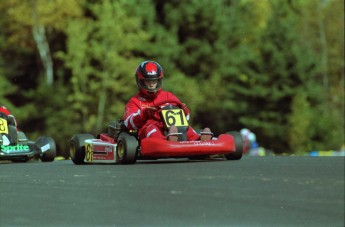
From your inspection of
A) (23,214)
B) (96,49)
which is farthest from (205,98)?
(23,214)

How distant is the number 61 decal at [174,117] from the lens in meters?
14.2

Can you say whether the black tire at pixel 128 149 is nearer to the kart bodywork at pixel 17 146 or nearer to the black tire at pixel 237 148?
the black tire at pixel 237 148

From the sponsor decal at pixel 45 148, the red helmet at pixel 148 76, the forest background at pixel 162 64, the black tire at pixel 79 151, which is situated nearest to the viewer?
the red helmet at pixel 148 76

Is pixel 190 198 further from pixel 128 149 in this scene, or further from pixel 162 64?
pixel 162 64

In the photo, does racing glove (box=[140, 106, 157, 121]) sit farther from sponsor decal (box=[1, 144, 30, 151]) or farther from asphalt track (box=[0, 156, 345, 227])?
sponsor decal (box=[1, 144, 30, 151])

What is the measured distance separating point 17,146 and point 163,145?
608 centimetres

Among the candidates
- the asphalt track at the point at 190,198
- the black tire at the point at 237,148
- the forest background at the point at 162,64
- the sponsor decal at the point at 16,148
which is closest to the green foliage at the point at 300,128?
the forest background at the point at 162,64

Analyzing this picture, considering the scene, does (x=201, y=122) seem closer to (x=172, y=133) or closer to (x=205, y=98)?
(x=205, y=98)

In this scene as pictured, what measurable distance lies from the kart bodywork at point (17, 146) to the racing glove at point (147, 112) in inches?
191

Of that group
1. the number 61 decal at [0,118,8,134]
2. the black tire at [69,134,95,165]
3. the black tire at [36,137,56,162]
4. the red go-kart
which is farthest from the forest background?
the red go-kart

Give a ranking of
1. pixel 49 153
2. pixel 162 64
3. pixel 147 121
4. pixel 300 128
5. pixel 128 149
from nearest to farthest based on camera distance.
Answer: pixel 128 149, pixel 147 121, pixel 49 153, pixel 300 128, pixel 162 64

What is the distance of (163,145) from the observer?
13.4 meters

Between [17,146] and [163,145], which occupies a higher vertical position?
[163,145]

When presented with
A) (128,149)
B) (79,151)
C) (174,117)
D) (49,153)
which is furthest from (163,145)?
(49,153)
